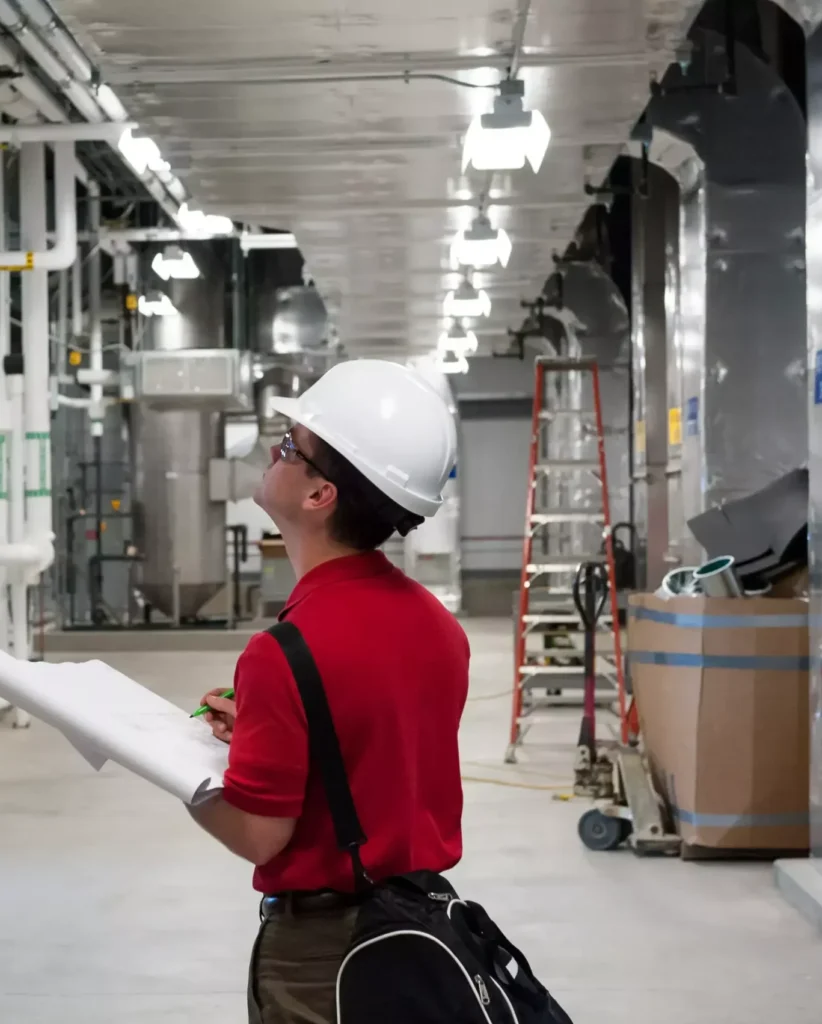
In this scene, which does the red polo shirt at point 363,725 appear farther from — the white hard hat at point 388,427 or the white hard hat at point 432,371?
the white hard hat at point 432,371

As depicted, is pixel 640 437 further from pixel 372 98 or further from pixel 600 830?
pixel 600 830

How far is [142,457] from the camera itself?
34.3ft

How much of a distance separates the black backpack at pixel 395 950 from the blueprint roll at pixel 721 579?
286 centimetres

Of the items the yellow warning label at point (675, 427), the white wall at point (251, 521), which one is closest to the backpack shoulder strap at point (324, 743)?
the yellow warning label at point (675, 427)

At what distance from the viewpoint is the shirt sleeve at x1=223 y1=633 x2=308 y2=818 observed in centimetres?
112

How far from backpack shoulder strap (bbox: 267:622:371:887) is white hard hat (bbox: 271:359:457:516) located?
0.73ft

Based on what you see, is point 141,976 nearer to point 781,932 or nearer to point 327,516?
point 781,932

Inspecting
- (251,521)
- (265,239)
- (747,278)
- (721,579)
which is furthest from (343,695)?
(251,521)

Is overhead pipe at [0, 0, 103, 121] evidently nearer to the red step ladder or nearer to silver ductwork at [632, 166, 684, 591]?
the red step ladder

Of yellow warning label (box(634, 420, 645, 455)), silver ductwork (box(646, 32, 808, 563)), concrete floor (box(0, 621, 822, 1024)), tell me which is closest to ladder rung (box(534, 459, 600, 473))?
silver ductwork (box(646, 32, 808, 563))

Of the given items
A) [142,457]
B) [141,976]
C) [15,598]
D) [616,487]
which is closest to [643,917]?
[141,976]

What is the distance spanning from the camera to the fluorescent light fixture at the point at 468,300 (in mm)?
7449

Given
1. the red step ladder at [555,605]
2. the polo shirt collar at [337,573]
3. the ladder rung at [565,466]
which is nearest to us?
the polo shirt collar at [337,573]

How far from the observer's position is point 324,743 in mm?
1144
